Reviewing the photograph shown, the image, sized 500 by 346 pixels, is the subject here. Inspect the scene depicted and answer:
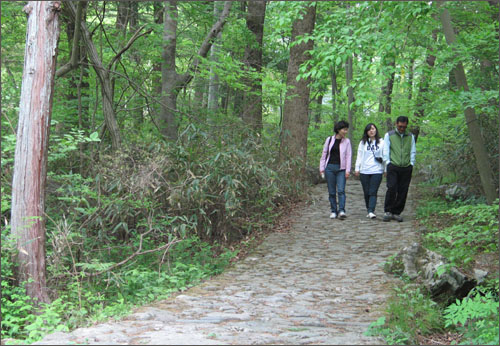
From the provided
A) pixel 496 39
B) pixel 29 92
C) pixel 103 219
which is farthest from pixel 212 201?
pixel 496 39

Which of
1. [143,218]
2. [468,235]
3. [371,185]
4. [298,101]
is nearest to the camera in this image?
[468,235]

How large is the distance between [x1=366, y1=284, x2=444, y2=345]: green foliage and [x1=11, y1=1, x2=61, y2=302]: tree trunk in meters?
4.00

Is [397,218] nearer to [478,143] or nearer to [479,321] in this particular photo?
[478,143]

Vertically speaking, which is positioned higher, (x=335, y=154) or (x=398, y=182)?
(x=335, y=154)

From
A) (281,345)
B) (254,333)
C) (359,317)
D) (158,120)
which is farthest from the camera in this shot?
(158,120)

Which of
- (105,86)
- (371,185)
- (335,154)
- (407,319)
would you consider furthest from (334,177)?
(407,319)

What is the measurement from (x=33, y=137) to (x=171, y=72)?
5786mm

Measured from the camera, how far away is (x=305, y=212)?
38.7 ft

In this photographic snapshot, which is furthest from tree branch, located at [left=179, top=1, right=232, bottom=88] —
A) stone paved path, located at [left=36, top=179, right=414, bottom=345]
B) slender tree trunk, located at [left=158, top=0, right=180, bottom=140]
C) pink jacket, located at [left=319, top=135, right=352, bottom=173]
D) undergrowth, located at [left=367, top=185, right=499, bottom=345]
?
undergrowth, located at [left=367, top=185, right=499, bottom=345]

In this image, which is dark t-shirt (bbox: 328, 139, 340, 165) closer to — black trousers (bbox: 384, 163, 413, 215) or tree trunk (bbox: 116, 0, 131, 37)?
black trousers (bbox: 384, 163, 413, 215)

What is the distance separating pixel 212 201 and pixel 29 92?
4198 millimetres

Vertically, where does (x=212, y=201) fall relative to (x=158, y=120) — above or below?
below

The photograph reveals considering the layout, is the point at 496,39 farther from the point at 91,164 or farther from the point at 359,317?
the point at 91,164

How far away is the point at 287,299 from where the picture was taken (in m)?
6.00
